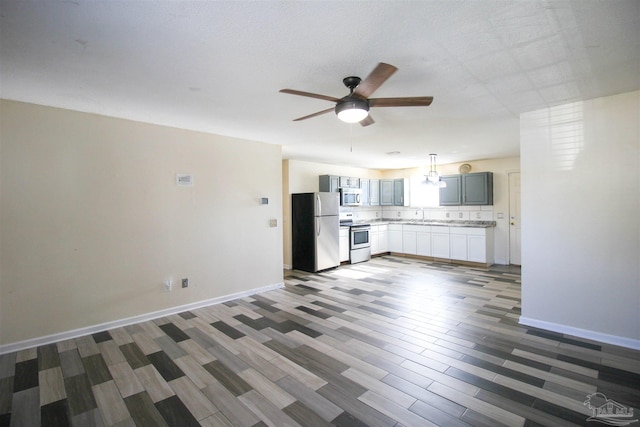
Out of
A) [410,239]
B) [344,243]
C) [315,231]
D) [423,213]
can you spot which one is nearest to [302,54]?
[315,231]

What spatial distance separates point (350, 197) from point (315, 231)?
1697 mm

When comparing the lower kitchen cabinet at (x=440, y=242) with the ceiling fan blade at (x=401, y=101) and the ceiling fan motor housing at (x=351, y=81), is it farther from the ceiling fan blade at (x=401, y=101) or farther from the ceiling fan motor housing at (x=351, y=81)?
the ceiling fan motor housing at (x=351, y=81)

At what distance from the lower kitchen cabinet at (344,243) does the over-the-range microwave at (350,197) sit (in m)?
0.69

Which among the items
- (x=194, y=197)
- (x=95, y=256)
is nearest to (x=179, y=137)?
(x=194, y=197)

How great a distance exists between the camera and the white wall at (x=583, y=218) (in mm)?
2844

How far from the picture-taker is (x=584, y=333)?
10.0ft

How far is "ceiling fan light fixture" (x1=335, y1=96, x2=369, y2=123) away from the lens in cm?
227

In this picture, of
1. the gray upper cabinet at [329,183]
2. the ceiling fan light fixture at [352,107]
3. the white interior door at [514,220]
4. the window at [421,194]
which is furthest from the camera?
the window at [421,194]

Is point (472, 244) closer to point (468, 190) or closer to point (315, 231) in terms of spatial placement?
point (468, 190)

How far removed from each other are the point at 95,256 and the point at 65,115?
1.53m

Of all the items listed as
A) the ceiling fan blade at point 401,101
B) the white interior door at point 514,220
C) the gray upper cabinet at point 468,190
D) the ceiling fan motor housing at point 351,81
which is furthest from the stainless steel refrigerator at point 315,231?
the white interior door at point 514,220

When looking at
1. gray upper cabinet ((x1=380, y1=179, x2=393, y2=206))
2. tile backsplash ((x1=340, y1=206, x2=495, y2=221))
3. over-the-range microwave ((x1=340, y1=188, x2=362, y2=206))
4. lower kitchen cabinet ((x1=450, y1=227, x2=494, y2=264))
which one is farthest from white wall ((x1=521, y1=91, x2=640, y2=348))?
gray upper cabinet ((x1=380, y1=179, x2=393, y2=206))

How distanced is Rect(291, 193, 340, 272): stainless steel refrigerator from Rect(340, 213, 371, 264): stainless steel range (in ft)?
1.79

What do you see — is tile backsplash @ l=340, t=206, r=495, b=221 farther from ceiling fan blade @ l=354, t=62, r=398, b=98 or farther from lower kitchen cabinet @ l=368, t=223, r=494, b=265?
ceiling fan blade @ l=354, t=62, r=398, b=98
